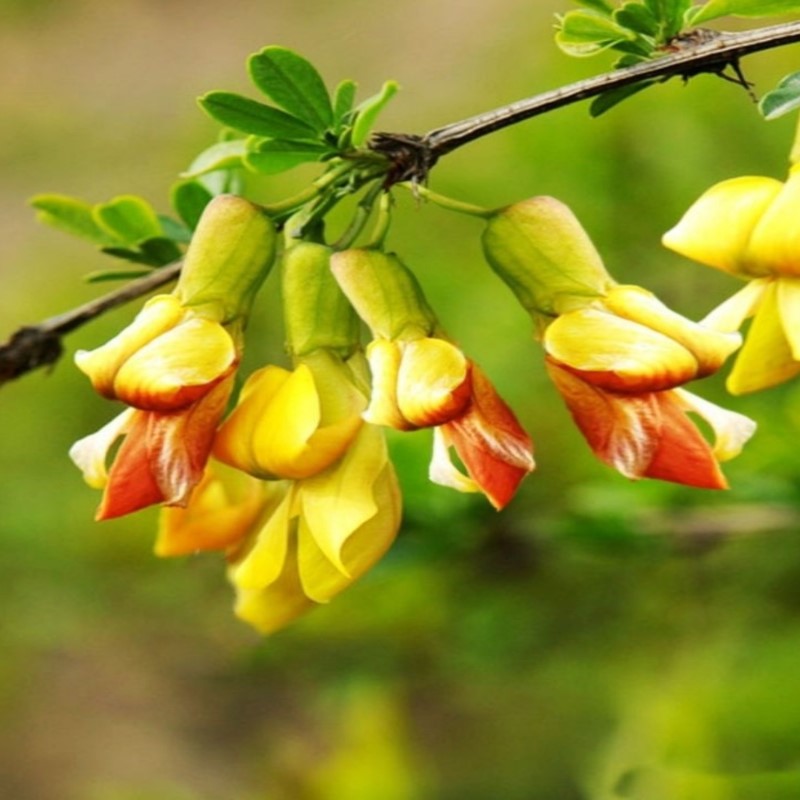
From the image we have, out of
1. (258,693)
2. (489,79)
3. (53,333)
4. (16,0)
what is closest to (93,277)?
(53,333)

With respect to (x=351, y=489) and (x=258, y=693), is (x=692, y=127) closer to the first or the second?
(x=351, y=489)

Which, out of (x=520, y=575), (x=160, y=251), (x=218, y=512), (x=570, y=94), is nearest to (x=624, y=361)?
(x=570, y=94)

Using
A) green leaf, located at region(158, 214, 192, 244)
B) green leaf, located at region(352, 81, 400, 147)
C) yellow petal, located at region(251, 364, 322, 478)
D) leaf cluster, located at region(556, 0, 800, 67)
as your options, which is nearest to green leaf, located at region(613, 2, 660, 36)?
leaf cluster, located at region(556, 0, 800, 67)

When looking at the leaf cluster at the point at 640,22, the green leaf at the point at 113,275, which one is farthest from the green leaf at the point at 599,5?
the green leaf at the point at 113,275

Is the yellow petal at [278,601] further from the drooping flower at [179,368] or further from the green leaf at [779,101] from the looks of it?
the green leaf at [779,101]

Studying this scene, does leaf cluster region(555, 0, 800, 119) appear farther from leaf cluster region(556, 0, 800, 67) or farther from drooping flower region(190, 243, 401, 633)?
drooping flower region(190, 243, 401, 633)
